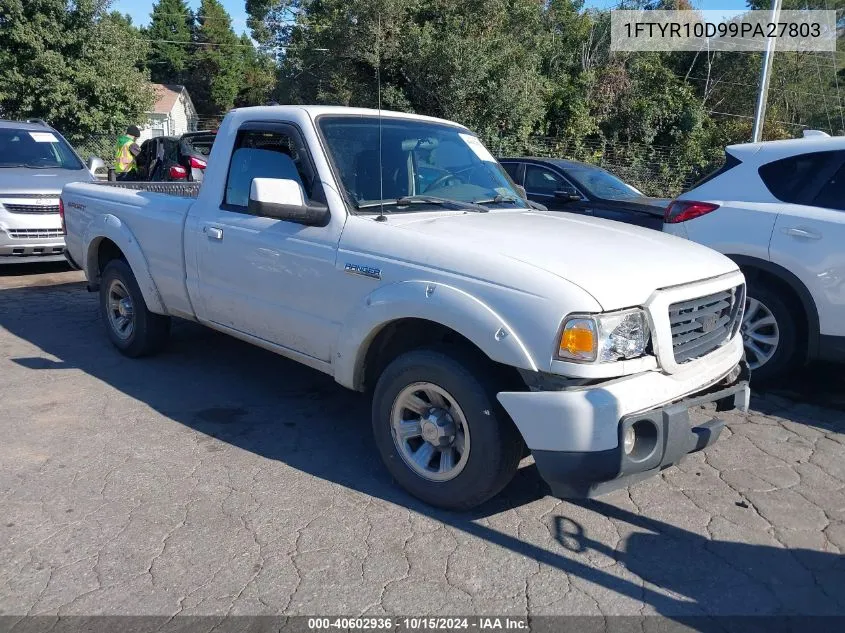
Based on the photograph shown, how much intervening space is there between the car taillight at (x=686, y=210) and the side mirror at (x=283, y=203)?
3126 mm

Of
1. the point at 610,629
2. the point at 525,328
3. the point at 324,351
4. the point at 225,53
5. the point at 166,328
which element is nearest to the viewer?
the point at 610,629

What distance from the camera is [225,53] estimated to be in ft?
225

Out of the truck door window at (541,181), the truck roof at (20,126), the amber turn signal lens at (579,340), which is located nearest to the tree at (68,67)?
the truck roof at (20,126)

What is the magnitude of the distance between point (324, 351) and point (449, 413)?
3.00 ft

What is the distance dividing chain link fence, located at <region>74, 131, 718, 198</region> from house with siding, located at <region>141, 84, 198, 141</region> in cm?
1800

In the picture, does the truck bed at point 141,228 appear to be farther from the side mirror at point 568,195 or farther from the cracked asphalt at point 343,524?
the side mirror at point 568,195

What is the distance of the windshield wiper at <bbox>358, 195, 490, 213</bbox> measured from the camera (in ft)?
13.5

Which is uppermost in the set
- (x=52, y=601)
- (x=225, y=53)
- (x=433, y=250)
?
(x=225, y=53)

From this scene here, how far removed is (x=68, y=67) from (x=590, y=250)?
3238 centimetres

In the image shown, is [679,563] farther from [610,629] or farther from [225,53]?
[225,53]

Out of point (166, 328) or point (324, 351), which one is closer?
point (324, 351)

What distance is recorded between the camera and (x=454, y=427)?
357 centimetres

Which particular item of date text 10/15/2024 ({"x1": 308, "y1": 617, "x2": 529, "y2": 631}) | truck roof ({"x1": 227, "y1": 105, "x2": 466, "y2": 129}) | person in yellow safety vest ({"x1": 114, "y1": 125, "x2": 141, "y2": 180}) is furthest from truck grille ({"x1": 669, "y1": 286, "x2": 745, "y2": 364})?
person in yellow safety vest ({"x1": 114, "y1": 125, "x2": 141, "y2": 180})

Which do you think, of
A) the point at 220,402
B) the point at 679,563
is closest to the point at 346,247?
the point at 220,402
